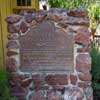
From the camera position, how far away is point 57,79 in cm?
667

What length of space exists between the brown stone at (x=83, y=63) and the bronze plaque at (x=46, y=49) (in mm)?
110

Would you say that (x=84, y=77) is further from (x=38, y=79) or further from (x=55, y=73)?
(x=38, y=79)

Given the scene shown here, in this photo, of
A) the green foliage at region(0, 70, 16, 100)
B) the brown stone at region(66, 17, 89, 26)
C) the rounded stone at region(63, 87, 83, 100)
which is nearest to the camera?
the green foliage at region(0, 70, 16, 100)

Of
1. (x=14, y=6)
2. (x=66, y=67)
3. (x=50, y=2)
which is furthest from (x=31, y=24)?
(x=50, y=2)

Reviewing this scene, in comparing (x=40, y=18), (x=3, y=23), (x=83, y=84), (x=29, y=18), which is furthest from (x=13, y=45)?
(x=3, y=23)

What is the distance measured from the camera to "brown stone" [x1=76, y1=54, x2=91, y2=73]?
261 inches

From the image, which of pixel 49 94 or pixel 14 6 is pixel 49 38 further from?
pixel 14 6

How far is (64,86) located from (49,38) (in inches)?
31.3

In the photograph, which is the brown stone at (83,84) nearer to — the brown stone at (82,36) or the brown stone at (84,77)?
the brown stone at (84,77)

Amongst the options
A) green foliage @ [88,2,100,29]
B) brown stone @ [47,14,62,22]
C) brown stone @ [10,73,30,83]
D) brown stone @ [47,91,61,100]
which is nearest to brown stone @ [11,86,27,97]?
brown stone @ [10,73,30,83]

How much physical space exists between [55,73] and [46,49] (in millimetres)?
404

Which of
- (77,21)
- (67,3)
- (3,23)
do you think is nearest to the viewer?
(77,21)

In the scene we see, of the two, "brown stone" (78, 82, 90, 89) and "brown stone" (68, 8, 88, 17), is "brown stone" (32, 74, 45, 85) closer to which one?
"brown stone" (78, 82, 90, 89)

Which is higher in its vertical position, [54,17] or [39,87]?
[54,17]
